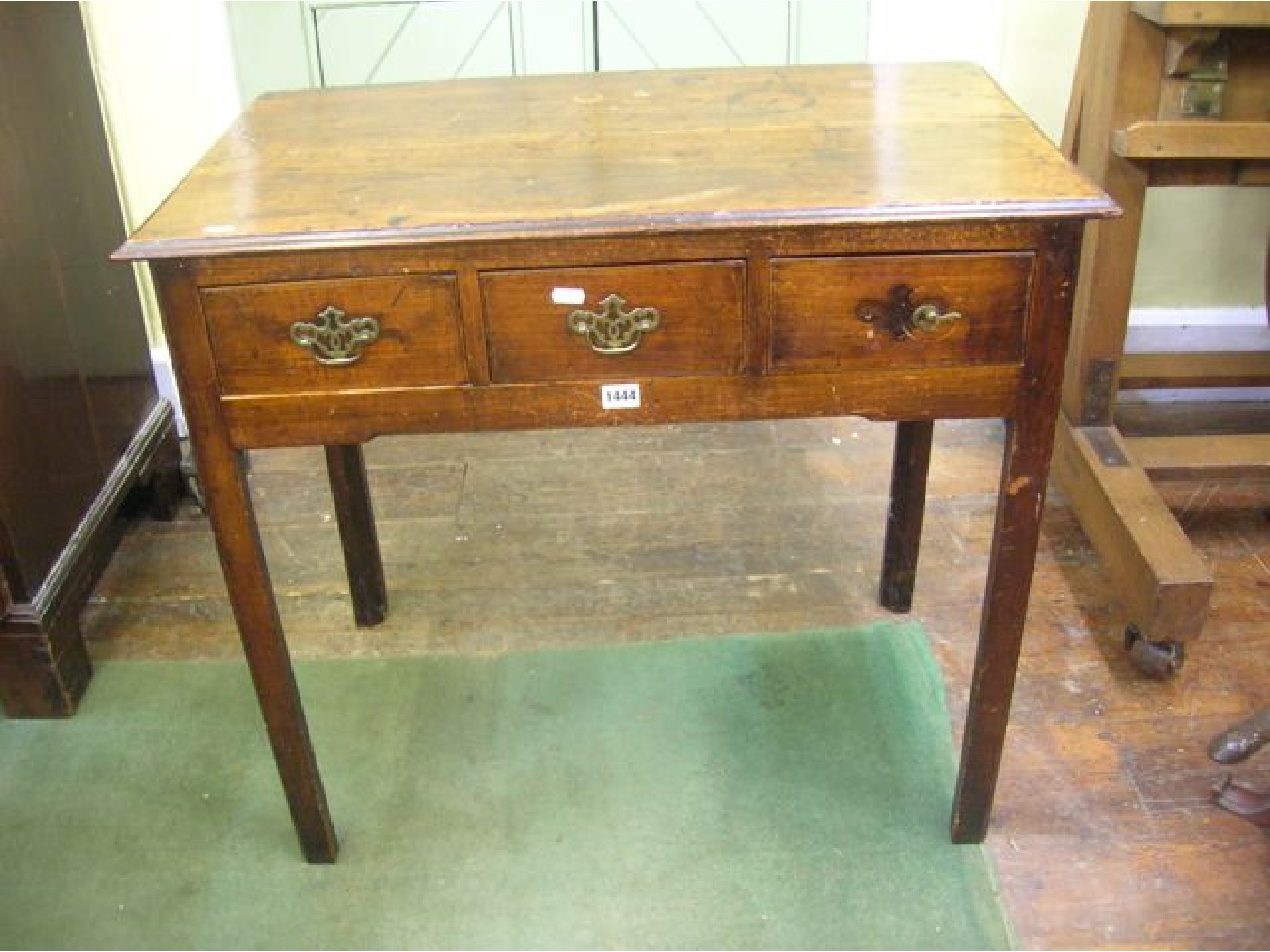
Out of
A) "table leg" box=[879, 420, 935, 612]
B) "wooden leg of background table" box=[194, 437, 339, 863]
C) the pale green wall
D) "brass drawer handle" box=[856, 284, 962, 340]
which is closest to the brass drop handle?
"brass drawer handle" box=[856, 284, 962, 340]

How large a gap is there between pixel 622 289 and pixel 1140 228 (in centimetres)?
119

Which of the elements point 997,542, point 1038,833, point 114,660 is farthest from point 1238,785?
point 114,660

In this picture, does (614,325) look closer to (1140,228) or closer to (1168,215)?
(1140,228)

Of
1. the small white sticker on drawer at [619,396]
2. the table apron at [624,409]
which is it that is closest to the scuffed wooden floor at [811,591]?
the table apron at [624,409]

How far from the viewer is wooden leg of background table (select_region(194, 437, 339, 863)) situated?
138cm

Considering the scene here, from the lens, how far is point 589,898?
1597mm

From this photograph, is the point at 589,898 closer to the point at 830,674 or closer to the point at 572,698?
the point at 572,698

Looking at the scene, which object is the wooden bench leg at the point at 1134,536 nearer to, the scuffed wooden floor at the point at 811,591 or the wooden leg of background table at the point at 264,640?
the scuffed wooden floor at the point at 811,591

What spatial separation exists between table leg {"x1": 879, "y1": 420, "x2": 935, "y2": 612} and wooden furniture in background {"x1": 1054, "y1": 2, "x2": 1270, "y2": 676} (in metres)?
0.32

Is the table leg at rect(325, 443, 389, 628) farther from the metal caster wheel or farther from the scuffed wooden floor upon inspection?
the metal caster wheel

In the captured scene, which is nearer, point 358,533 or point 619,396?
point 619,396

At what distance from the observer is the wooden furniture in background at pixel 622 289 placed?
4.12 ft

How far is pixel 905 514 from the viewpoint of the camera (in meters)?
2.01

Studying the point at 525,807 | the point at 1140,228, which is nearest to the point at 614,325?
the point at 525,807
